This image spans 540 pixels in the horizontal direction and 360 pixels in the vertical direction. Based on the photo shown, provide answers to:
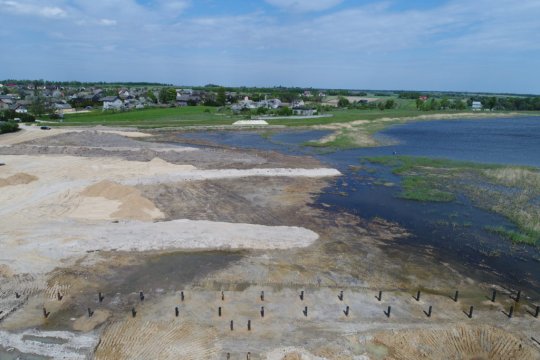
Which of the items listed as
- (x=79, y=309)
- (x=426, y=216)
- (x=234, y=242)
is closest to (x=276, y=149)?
(x=426, y=216)

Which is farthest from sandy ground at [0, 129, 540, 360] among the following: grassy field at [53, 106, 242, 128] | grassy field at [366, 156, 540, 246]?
grassy field at [53, 106, 242, 128]

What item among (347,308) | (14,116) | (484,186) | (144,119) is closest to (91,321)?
(347,308)

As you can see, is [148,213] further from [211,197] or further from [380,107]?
[380,107]

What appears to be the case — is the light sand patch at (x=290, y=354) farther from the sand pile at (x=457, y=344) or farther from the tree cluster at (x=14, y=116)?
the tree cluster at (x=14, y=116)

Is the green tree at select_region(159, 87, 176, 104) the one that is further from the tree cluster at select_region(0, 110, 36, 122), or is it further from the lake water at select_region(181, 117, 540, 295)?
the lake water at select_region(181, 117, 540, 295)

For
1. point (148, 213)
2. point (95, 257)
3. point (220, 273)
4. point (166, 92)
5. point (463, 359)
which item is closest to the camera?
point (463, 359)

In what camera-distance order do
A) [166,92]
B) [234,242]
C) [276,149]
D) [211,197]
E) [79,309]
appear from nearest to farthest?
[79,309] < [234,242] < [211,197] < [276,149] < [166,92]

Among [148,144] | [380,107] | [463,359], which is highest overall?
[380,107]
